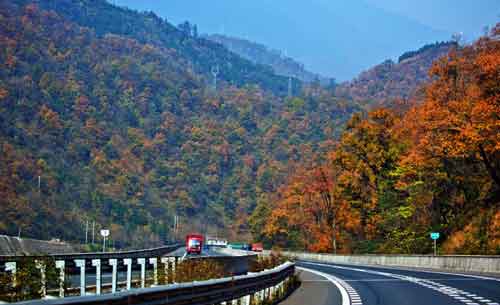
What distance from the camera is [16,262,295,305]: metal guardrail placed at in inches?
368

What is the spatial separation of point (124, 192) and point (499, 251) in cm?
11750

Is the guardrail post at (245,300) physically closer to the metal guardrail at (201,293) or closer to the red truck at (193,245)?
the metal guardrail at (201,293)

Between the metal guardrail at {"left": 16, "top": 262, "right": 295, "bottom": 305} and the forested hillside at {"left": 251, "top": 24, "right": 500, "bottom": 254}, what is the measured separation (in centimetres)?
3124

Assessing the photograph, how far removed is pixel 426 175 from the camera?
69.6 m

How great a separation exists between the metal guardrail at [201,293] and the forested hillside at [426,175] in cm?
3124

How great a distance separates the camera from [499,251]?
48906mm

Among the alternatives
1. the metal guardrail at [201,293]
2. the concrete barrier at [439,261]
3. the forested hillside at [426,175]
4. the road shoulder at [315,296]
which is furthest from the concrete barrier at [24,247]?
the forested hillside at [426,175]

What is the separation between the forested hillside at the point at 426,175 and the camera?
5256 centimetres

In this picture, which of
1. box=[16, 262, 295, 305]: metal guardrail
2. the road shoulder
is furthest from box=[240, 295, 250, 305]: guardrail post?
the road shoulder

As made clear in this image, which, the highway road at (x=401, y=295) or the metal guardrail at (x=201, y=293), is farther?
the highway road at (x=401, y=295)

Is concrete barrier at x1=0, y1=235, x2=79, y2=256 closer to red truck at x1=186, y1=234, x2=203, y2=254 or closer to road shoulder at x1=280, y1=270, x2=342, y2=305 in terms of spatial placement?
road shoulder at x1=280, y1=270, x2=342, y2=305

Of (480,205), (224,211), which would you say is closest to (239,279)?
(480,205)

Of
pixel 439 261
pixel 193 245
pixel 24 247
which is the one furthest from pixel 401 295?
pixel 193 245

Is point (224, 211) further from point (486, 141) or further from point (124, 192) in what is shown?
point (486, 141)
